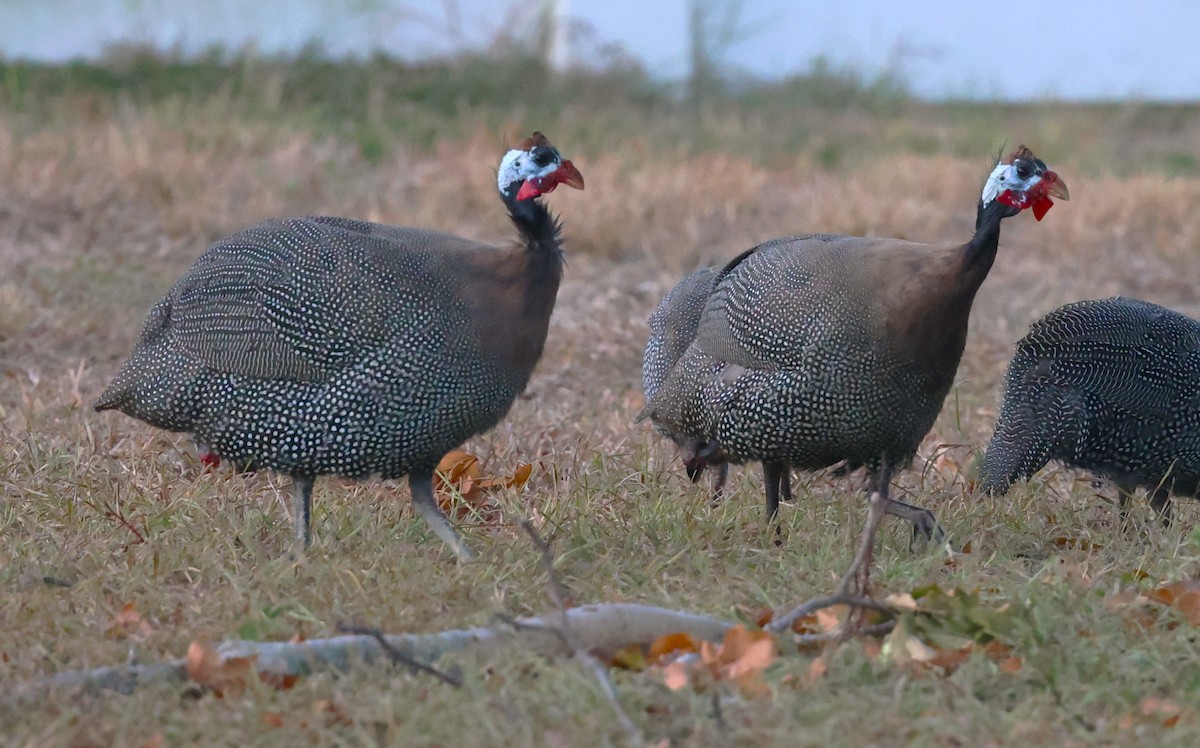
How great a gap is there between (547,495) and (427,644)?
3.69 feet

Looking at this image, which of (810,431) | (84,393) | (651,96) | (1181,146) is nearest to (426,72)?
(651,96)

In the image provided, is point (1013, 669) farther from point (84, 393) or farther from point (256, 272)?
point (84, 393)

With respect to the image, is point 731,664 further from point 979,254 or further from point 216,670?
point 979,254

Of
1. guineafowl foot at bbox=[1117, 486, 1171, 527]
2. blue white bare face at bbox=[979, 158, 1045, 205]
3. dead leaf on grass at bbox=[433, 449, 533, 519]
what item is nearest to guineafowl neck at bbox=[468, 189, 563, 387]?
dead leaf on grass at bbox=[433, 449, 533, 519]

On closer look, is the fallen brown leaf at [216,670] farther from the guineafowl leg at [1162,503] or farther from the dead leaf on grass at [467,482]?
the guineafowl leg at [1162,503]

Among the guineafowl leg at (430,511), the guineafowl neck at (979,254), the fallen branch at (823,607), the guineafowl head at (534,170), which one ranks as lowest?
the guineafowl leg at (430,511)

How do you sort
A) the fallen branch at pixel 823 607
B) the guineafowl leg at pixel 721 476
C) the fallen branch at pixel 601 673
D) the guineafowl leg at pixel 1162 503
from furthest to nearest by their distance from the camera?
the guineafowl leg at pixel 721 476 → the guineafowl leg at pixel 1162 503 → the fallen branch at pixel 823 607 → the fallen branch at pixel 601 673

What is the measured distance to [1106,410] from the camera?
12.9 feet

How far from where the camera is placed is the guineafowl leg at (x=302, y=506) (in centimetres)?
344

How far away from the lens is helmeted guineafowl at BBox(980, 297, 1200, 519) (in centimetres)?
389

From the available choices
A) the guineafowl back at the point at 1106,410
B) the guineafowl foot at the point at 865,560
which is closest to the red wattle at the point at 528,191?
the guineafowl foot at the point at 865,560

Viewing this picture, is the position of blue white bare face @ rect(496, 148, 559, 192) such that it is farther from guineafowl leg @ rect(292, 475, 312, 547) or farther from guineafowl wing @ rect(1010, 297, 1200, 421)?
guineafowl wing @ rect(1010, 297, 1200, 421)

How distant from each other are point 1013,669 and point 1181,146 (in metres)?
8.43

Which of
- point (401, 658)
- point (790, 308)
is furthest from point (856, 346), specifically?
point (401, 658)
